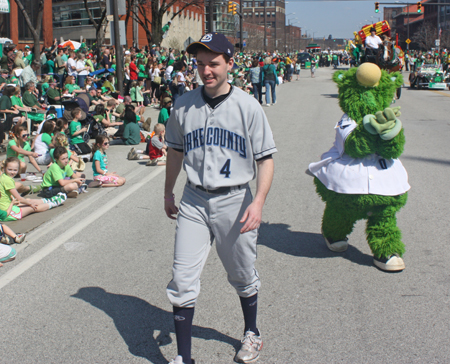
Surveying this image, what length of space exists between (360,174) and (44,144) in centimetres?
767

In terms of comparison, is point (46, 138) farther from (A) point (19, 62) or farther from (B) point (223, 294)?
(A) point (19, 62)

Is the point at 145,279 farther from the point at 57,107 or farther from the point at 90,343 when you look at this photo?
the point at 57,107

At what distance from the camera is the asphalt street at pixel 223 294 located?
3.71 metres

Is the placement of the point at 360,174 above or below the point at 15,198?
above

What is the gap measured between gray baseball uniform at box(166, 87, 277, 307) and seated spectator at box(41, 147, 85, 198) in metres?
5.21

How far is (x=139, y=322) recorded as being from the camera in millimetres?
4102

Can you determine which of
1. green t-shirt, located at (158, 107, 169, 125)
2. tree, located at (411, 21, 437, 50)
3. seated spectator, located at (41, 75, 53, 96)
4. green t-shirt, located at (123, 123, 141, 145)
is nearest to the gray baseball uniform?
green t-shirt, located at (123, 123, 141, 145)

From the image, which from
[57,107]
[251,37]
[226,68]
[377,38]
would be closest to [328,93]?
[377,38]

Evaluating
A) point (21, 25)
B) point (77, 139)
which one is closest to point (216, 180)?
point (77, 139)

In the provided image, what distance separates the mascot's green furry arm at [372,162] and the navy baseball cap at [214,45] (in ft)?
6.30

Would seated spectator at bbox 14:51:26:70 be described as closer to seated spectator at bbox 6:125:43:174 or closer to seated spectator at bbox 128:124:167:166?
seated spectator at bbox 6:125:43:174

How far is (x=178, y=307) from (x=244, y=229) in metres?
0.61

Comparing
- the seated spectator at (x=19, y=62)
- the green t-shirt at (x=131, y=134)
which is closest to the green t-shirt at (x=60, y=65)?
the seated spectator at (x=19, y=62)

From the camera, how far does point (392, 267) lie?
4.94 metres
